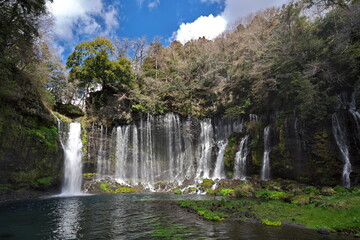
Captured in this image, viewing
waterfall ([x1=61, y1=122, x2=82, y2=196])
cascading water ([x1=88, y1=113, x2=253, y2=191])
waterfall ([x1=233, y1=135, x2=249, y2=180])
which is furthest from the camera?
cascading water ([x1=88, y1=113, x2=253, y2=191])

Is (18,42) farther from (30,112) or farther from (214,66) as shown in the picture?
(214,66)

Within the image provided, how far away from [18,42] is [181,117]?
18.7m

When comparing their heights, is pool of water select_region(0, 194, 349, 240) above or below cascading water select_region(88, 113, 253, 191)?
below

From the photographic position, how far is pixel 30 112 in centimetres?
1764

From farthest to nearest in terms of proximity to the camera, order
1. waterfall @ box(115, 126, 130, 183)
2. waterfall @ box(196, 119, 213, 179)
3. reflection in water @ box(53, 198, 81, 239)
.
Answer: waterfall @ box(196, 119, 213, 179) → waterfall @ box(115, 126, 130, 183) → reflection in water @ box(53, 198, 81, 239)

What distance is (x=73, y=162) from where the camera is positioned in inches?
870

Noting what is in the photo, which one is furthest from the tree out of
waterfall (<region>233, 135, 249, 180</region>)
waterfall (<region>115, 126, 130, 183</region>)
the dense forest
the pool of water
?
the pool of water

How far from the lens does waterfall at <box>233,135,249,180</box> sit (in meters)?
22.2

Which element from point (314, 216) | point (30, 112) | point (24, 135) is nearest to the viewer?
point (314, 216)

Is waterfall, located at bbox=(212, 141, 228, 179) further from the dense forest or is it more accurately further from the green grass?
the green grass

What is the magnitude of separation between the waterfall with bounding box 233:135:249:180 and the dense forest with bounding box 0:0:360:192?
123 centimetres

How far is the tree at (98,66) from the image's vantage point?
85.6 feet

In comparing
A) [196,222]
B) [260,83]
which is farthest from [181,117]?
[196,222]

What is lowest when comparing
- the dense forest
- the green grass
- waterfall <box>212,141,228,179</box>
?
the green grass
